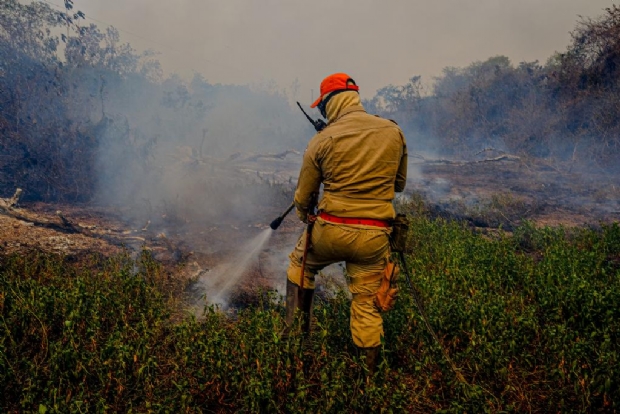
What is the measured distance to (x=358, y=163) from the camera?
2672 millimetres

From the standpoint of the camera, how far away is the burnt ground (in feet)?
17.9

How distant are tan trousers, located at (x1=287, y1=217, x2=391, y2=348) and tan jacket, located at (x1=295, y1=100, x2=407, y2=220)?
113 mm

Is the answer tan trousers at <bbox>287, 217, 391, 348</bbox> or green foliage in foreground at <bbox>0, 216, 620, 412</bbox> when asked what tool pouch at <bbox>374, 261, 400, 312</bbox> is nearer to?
tan trousers at <bbox>287, 217, 391, 348</bbox>

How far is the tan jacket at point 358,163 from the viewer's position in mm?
2678

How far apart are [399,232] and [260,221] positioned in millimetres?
5554

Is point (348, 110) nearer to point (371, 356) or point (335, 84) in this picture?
point (335, 84)

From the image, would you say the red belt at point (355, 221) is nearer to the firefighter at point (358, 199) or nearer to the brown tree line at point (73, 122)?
the firefighter at point (358, 199)

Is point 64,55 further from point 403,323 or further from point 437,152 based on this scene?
point 437,152

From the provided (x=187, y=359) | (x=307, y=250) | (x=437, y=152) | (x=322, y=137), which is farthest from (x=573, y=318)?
(x=437, y=152)

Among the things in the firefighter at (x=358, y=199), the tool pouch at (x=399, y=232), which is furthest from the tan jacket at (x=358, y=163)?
the tool pouch at (x=399, y=232)

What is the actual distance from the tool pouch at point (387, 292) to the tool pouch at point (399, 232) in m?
0.19

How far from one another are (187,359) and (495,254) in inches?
160

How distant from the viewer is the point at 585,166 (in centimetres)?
1331

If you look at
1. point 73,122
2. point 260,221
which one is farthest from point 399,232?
point 73,122
